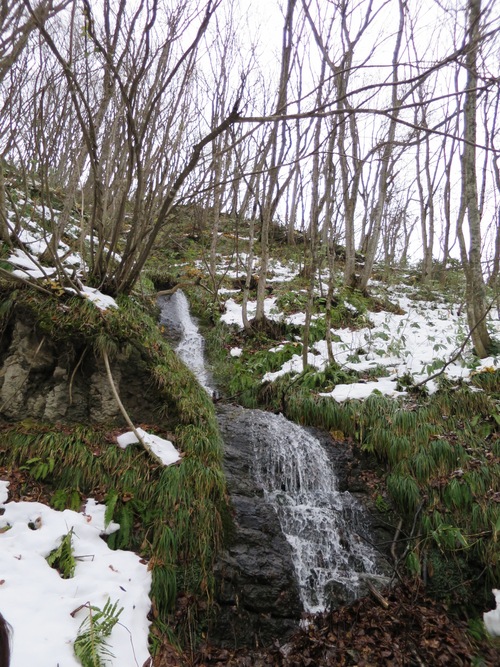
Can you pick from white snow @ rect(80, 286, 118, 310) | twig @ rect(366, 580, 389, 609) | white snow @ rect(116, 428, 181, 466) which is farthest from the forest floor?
white snow @ rect(80, 286, 118, 310)

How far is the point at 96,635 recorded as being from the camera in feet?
7.84

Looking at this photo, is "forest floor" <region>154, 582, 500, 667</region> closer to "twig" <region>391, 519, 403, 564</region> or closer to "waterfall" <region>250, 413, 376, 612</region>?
"waterfall" <region>250, 413, 376, 612</region>

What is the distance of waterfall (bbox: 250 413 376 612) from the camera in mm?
3705

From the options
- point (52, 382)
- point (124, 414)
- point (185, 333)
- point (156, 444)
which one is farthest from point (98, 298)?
point (185, 333)

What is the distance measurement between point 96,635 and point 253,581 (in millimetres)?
1533

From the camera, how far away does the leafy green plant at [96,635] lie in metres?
2.26

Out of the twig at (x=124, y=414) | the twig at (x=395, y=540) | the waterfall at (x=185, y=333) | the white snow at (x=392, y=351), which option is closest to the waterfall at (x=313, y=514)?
the twig at (x=395, y=540)

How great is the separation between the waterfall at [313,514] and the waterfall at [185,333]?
2403mm

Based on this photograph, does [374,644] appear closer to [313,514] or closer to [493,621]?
→ [493,621]

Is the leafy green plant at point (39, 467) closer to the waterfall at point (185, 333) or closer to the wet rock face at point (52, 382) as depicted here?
the wet rock face at point (52, 382)

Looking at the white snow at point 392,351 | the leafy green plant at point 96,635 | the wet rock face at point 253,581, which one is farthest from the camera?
the white snow at point 392,351

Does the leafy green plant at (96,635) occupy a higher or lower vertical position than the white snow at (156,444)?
lower

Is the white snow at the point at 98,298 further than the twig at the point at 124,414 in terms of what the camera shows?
Yes

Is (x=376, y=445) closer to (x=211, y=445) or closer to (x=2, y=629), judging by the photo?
(x=211, y=445)
